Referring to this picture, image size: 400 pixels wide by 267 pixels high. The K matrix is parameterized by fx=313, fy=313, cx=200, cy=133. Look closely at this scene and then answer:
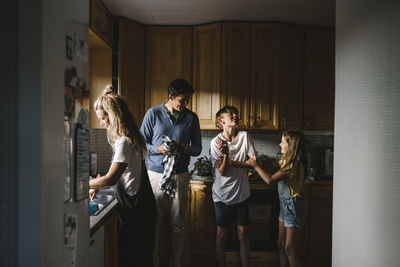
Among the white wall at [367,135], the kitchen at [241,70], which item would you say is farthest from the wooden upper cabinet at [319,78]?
the white wall at [367,135]

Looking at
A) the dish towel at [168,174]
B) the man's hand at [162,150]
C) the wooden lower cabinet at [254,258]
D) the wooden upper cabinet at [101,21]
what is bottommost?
the wooden lower cabinet at [254,258]

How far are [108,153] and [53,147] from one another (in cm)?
266

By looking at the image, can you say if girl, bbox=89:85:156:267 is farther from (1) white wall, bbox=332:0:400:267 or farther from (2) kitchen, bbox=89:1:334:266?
(2) kitchen, bbox=89:1:334:266

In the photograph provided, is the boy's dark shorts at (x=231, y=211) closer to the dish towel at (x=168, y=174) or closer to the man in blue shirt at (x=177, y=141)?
the man in blue shirt at (x=177, y=141)

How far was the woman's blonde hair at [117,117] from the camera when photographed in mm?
1878

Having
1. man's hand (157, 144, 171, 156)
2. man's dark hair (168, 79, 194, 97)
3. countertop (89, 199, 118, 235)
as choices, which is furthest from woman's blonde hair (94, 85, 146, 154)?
man's dark hair (168, 79, 194, 97)

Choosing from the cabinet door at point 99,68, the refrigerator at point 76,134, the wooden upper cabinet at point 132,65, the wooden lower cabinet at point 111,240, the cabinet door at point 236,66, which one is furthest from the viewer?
the cabinet door at point 236,66

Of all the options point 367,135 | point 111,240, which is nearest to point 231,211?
point 111,240

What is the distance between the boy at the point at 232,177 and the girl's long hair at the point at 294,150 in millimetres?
365

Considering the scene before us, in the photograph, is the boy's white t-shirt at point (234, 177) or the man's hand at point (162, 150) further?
the boy's white t-shirt at point (234, 177)

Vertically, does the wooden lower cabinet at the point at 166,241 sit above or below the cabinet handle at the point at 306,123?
below

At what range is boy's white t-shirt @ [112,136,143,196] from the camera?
1843mm

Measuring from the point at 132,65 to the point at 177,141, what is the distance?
1.09 metres

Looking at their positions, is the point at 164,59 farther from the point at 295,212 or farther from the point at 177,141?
the point at 295,212
